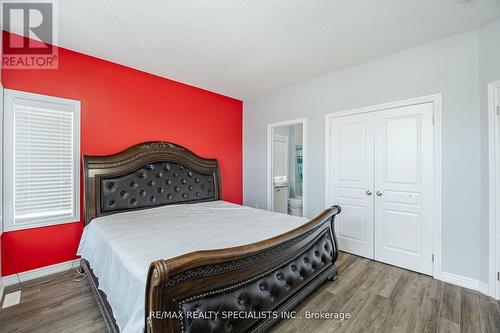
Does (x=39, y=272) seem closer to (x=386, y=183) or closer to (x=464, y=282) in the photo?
(x=386, y=183)

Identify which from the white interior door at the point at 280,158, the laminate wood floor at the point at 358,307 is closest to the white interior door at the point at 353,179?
the laminate wood floor at the point at 358,307

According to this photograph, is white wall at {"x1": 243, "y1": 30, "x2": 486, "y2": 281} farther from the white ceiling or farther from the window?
the window

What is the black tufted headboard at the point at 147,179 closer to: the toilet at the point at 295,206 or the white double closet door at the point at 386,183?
the toilet at the point at 295,206

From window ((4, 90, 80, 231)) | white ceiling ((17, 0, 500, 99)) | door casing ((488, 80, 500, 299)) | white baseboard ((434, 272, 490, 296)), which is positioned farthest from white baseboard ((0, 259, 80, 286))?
door casing ((488, 80, 500, 299))

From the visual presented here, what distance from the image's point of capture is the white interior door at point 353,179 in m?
2.93

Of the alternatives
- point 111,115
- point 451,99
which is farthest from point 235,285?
point 451,99

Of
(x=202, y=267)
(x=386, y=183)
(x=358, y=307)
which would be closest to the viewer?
(x=202, y=267)

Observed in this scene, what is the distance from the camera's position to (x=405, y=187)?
2.63 meters

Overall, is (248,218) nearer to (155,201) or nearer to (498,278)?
(155,201)

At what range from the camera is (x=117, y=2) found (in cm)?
182

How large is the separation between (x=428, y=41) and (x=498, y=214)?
76.5 inches

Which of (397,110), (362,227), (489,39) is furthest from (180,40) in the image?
(362,227)

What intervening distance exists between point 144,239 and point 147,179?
1.48 m

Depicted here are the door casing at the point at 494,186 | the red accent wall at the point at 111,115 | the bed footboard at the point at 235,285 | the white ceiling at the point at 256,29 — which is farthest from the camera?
the red accent wall at the point at 111,115
